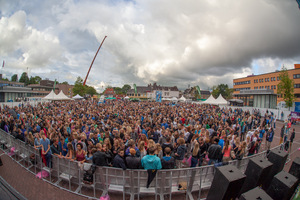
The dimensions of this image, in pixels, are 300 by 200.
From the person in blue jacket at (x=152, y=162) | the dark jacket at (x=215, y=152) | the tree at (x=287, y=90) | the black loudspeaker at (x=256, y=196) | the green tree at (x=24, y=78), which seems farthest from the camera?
the green tree at (x=24, y=78)

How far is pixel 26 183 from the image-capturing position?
519 cm

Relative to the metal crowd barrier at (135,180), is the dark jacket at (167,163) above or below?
above

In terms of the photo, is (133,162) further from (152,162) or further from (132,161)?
(152,162)

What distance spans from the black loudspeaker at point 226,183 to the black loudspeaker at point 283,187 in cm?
148

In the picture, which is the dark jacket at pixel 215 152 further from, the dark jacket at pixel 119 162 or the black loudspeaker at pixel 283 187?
the dark jacket at pixel 119 162

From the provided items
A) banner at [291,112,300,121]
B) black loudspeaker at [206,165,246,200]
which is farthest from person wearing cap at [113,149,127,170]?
banner at [291,112,300,121]

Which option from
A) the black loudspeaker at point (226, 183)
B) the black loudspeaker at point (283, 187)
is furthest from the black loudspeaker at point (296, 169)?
the black loudspeaker at point (226, 183)

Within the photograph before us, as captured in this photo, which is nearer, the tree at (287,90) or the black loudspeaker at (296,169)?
the black loudspeaker at (296,169)

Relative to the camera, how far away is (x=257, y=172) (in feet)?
14.1

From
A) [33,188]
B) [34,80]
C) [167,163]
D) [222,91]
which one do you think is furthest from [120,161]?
[34,80]

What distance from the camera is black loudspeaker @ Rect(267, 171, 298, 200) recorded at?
3795 mm

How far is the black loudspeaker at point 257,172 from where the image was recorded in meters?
4.26

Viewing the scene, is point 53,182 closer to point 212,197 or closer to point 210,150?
point 212,197

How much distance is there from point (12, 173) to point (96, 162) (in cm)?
466
